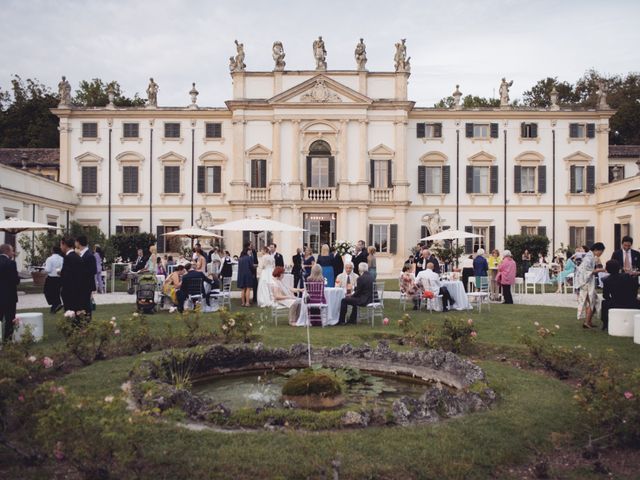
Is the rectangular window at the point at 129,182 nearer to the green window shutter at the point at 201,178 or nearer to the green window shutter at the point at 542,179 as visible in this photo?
the green window shutter at the point at 201,178

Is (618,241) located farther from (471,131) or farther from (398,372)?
(398,372)

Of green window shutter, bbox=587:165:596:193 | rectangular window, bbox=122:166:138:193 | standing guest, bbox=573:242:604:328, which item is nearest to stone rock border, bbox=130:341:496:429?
standing guest, bbox=573:242:604:328

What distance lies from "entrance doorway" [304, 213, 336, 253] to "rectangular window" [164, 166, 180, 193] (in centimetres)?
751

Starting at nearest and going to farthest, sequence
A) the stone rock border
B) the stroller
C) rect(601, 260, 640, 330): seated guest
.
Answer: the stone rock border → rect(601, 260, 640, 330): seated guest → the stroller

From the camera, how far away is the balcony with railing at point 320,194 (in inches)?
1298

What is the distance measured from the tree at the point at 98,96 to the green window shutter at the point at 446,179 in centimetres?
2508

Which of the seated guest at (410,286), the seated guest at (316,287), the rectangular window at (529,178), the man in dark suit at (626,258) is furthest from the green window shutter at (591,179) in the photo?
the seated guest at (316,287)

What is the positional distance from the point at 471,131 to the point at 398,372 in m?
27.8

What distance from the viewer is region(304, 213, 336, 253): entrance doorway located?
3322 cm

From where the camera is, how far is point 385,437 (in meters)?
5.53

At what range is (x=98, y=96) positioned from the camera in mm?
46875

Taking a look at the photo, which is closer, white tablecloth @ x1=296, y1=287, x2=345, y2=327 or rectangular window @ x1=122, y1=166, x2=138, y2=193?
white tablecloth @ x1=296, y1=287, x2=345, y2=327

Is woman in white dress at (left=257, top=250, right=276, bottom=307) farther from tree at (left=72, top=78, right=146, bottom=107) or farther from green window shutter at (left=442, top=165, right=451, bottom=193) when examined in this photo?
tree at (left=72, top=78, right=146, bottom=107)

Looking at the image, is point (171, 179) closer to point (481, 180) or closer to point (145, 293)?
point (481, 180)
